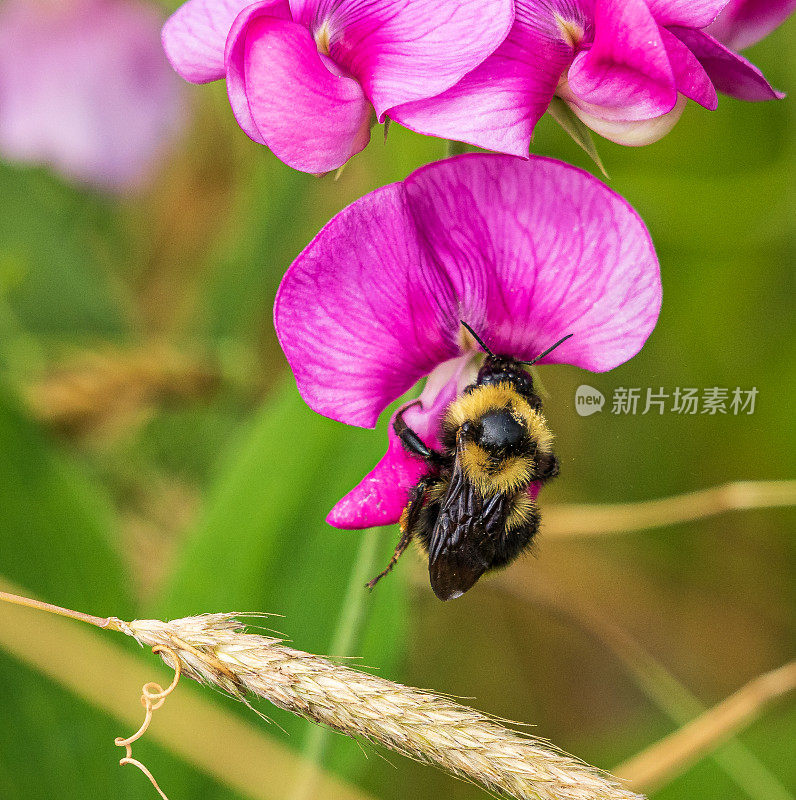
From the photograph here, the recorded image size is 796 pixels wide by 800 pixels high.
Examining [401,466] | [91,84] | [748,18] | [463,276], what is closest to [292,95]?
[463,276]

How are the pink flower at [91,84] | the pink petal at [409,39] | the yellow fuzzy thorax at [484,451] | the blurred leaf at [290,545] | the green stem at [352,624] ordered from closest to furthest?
1. the pink petal at [409,39]
2. the yellow fuzzy thorax at [484,451]
3. the green stem at [352,624]
4. the blurred leaf at [290,545]
5. the pink flower at [91,84]

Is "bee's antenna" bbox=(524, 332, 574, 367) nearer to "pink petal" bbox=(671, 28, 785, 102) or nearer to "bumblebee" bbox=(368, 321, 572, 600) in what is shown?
"bumblebee" bbox=(368, 321, 572, 600)

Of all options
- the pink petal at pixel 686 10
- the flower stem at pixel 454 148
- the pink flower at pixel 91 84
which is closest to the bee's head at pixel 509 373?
the flower stem at pixel 454 148

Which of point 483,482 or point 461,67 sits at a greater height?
point 461,67

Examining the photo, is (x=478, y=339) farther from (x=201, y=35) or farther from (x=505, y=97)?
(x=201, y=35)

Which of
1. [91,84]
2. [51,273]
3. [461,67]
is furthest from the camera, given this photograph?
[91,84]

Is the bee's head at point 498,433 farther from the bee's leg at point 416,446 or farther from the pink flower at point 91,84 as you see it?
the pink flower at point 91,84
